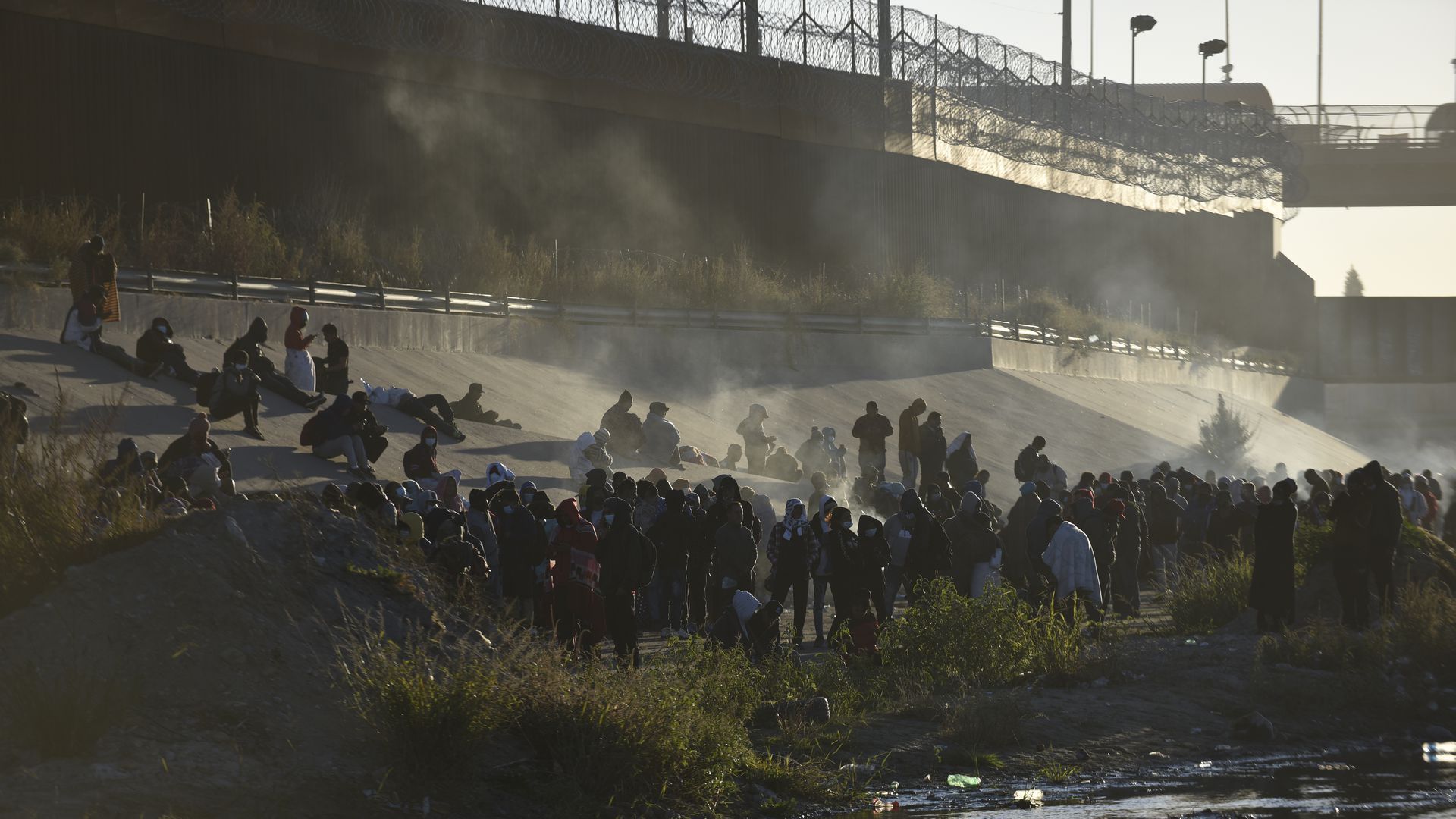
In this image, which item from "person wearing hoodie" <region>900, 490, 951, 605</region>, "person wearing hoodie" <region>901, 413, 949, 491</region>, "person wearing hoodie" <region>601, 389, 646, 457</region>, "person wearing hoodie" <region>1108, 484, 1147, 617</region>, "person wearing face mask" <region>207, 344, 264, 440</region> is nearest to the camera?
"person wearing hoodie" <region>900, 490, 951, 605</region>

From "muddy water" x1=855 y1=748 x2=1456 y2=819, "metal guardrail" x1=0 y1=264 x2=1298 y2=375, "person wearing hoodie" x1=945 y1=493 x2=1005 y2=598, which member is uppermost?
"metal guardrail" x1=0 y1=264 x2=1298 y2=375

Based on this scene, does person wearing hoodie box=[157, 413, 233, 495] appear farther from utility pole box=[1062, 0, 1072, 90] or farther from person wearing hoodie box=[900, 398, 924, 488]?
utility pole box=[1062, 0, 1072, 90]

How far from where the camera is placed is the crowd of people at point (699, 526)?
13.0 m

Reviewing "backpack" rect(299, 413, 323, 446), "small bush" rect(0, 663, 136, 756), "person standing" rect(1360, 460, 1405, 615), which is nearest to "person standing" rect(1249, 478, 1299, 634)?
"person standing" rect(1360, 460, 1405, 615)

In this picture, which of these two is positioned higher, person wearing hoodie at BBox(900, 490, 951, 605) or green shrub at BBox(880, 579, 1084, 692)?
Result: person wearing hoodie at BBox(900, 490, 951, 605)

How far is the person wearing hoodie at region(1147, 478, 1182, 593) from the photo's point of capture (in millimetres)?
21312

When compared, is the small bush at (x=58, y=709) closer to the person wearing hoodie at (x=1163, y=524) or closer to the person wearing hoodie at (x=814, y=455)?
the person wearing hoodie at (x=1163, y=524)

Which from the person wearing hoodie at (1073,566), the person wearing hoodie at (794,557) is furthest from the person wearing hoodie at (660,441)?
the person wearing hoodie at (1073,566)

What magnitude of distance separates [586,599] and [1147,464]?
2433 centimetres

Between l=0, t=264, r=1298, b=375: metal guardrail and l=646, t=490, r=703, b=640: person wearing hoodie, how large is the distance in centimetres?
1064

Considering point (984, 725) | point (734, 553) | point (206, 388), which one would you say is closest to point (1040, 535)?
point (734, 553)

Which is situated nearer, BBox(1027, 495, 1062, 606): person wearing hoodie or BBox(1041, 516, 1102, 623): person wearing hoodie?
BBox(1041, 516, 1102, 623): person wearing hoodie

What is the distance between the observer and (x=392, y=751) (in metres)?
9.62

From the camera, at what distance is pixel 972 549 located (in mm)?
16609
